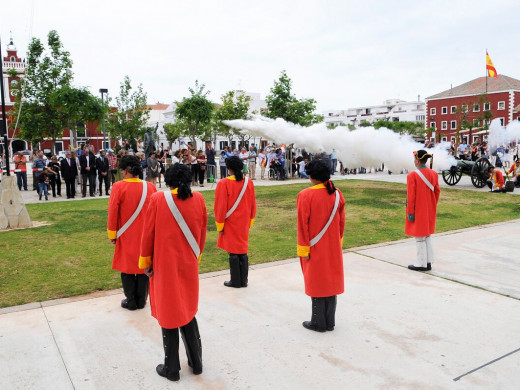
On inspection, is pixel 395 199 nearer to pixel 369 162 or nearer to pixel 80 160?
pixel 369 162

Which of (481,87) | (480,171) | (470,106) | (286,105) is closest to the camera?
(480,171)

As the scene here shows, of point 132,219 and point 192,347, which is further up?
point 132,219

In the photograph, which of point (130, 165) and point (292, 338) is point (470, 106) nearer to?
point (130, 165)

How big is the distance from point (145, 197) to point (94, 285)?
1.79 metres

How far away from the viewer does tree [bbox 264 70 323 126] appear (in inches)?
1048

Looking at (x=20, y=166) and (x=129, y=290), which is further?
(x=20, y=166)

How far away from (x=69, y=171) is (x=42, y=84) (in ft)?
67.8

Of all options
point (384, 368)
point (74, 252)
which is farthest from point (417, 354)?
point (74, 252)

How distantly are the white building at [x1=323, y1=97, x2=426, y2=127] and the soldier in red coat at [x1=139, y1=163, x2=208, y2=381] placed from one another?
99101 millimetres

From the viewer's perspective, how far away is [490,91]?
69250mm

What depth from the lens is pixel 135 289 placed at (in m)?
5.34

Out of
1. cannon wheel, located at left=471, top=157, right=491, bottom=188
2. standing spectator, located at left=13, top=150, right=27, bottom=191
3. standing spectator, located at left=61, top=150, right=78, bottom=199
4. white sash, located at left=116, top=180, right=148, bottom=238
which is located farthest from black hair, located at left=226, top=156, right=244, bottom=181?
cannon wheel, located at left=471, top=157, right=491, bottom=188

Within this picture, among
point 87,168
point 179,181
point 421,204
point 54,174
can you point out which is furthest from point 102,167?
point 179,181

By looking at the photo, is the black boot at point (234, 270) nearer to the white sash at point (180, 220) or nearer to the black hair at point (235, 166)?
the black hair at point (235, 166)
